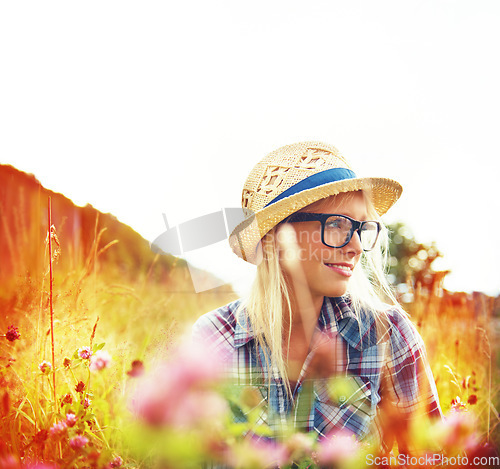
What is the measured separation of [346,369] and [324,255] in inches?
20.2

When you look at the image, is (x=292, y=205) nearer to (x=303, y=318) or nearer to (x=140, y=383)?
(x=303, y=318)

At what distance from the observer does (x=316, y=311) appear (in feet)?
6.94

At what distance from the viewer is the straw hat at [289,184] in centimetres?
188

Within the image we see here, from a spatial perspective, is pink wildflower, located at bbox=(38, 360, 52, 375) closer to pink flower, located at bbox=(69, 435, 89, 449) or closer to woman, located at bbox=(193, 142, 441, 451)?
pink flower, located at bbox=(69, 435, 89, 449)

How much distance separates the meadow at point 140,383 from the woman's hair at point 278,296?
36 centimetres

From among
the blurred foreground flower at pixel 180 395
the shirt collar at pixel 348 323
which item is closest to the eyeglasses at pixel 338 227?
the shirt collar at pixel 348 323

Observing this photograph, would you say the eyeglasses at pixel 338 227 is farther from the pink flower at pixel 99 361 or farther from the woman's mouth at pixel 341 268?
the pink flower at pixel 99 361

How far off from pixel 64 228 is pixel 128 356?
0.64 m

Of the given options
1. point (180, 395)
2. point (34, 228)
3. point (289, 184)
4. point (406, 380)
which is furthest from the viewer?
point (289, 184)

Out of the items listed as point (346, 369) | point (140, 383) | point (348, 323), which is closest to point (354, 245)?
point (348, 323)

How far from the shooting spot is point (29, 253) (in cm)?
155

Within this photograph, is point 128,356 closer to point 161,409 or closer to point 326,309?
point 326,309

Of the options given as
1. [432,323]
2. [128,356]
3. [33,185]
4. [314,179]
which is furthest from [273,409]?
[432,323]

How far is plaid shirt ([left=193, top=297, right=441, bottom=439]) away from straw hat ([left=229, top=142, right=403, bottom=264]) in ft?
1.42
